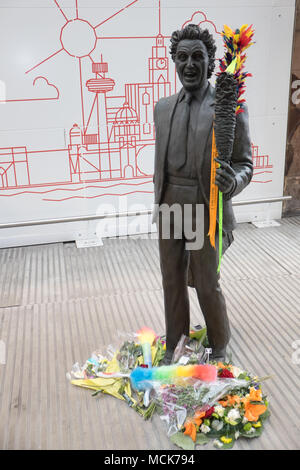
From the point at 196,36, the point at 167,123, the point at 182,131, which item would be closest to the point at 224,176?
the point at 182,131

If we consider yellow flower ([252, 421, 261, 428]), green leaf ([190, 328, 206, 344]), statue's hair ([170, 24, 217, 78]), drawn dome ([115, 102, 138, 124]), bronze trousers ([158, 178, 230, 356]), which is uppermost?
statue's hair ([170, 24, 217, 78])

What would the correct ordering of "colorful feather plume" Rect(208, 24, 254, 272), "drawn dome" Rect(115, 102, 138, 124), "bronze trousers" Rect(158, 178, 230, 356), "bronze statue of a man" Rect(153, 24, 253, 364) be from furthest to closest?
"drawn dome" Rect(115, 102, 138, 124) → "bronze trousers" Rect(158, 178, 230, 356) → "bronze statue of a man" Rect(153, 24, 253, 364) → "colorful feather plume" Rect(208, 24, 254, 272)

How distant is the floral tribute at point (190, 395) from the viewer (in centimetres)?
275

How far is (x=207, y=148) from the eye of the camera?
8.86 ft

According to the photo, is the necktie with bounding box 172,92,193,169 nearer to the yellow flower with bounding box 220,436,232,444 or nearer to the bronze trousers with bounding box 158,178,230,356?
the bronze trousers with bounding box 158,178,230,356

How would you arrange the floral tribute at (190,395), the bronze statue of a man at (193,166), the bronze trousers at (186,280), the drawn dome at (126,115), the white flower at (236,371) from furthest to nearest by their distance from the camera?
the drawn dome at (126,115), the white flower at (236,371), the bronze trousers at (186,280), the floral tribute at (190,395), the bronze statue of a man at (193,166)

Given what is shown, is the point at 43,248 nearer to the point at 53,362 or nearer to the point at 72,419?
the point at 53,362

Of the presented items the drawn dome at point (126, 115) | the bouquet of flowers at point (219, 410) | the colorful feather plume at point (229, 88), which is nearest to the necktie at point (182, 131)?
the colorful feather plume at point (229, 88)

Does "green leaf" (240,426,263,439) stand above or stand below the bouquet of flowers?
below

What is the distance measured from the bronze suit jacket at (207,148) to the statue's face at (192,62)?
0.12 meters

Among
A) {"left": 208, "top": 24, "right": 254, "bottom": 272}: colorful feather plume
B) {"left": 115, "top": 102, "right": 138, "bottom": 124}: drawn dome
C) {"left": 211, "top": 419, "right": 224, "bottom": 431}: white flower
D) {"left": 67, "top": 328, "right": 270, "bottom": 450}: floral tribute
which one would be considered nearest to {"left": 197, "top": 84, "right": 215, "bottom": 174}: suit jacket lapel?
{"left": 208, "top": 24, "right": 254, "bottom": 272}: colorful feather plume

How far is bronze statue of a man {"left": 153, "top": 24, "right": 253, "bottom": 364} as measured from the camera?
104 inches

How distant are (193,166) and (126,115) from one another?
2.81 metres

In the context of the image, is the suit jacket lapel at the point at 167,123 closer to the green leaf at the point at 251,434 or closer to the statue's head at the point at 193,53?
the statue's head at the point at 193,53
